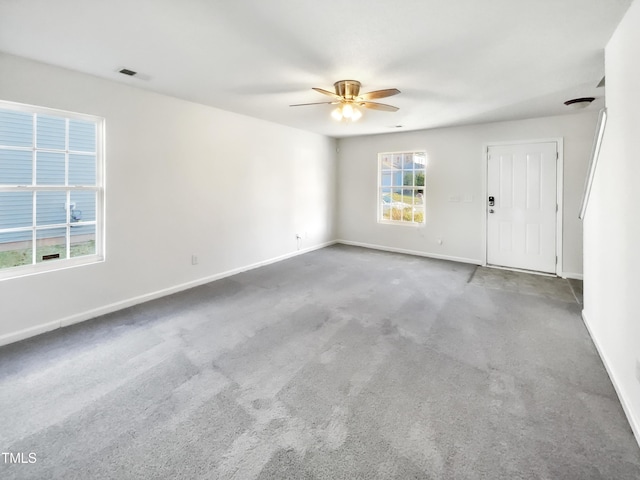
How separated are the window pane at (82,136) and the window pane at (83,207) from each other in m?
0.45

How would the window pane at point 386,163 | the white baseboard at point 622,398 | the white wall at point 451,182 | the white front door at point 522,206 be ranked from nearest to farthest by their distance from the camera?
the white baseboard at point 622,398, the white wall at point 451,182, the white front door at point 522,206, the window pane at point 386,163

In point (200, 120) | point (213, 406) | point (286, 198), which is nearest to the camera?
point (213, 406)

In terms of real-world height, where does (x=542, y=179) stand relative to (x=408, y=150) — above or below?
below

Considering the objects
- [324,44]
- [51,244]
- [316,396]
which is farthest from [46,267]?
[324,44]

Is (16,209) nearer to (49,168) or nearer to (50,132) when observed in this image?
(49,168)

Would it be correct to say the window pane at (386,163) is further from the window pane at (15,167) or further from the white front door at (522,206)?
the window pane at (15,167)

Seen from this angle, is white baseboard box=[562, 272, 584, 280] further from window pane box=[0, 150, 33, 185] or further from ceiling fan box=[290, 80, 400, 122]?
window pane box=[0, 150, 33, 185]

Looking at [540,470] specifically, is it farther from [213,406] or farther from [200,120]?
[200,120]

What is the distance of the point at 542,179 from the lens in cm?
459

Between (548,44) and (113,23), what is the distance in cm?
320

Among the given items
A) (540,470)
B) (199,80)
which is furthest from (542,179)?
(199,80)

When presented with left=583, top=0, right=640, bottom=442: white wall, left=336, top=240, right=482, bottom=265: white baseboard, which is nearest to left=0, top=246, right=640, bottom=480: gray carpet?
left=583, top=0, right=640, bottom=442: white wall

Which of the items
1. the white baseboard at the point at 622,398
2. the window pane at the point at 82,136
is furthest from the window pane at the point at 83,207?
the white baseboard at the point at 622,398

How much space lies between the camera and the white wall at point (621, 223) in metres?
1.70
